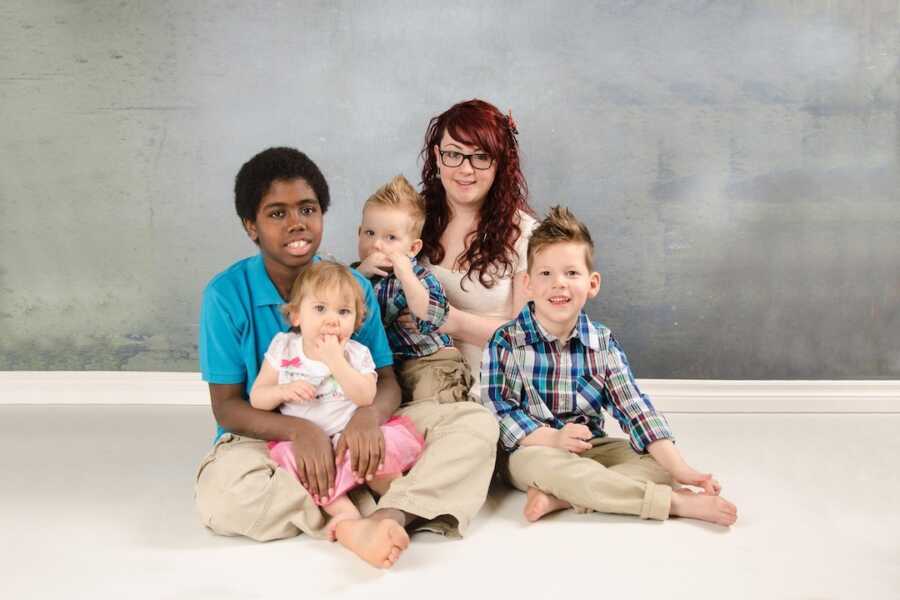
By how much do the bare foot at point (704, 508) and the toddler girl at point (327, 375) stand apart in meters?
0.66

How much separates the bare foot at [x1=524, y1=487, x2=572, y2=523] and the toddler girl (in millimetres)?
313

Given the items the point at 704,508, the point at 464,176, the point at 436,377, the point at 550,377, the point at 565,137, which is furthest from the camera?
the point at 565,137

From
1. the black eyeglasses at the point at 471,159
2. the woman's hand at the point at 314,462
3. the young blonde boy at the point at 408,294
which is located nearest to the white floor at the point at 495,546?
the woman's hand at the point at 314,462

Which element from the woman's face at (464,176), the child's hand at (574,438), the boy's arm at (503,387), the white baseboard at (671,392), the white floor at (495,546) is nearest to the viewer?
the white floor at (495,546)

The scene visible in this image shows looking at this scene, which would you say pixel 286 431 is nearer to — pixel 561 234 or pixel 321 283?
pixel 321 283

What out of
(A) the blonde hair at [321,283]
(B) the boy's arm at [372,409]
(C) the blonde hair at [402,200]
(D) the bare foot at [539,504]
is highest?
(C) the blonde hair at [402,200]

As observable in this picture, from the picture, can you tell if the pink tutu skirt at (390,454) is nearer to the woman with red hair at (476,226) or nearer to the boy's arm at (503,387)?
the boy's arm at (503,387)

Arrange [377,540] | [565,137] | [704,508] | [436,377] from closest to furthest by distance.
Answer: [377,540] < [704,508] < [436,377] < [565,137]

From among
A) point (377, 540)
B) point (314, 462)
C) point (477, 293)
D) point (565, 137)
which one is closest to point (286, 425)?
point (314, 462)

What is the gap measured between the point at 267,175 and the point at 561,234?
0.77 m

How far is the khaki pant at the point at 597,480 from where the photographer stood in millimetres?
2375

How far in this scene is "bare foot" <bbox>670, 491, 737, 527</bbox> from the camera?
233cm

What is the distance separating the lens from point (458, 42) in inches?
142

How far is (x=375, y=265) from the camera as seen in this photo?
2.67 metres
